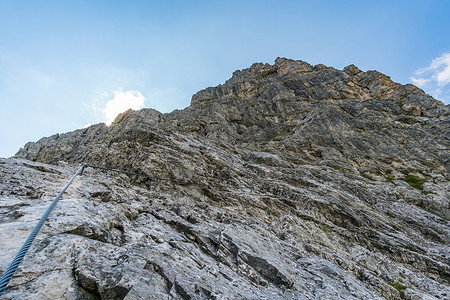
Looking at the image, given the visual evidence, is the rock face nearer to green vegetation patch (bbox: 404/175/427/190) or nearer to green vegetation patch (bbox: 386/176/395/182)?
green vegetation patch (bbox: 386/176/395/182)

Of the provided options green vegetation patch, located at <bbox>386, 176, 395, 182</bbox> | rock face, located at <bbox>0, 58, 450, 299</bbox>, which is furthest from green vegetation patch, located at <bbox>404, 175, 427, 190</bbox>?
green vegetation patch, located at <bbox>386, 176, 395, 182</bbox>

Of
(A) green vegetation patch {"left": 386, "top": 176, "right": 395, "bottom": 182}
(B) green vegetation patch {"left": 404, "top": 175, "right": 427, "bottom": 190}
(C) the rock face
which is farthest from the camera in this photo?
(A) green vegetation patch {"left": 386, "top": 176, "right": 395, "bottom": 182}

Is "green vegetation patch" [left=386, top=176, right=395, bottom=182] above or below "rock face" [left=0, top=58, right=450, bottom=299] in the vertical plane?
above

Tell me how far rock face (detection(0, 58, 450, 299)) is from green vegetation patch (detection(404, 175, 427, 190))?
1.13ft

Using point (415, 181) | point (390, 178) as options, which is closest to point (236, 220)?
point (390, 178)

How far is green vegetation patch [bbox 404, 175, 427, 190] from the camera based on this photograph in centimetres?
3319

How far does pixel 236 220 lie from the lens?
48.9 ft

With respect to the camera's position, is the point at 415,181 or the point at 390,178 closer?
the point at 415,181

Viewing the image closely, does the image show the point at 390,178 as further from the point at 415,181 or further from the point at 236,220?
the point at 236,220

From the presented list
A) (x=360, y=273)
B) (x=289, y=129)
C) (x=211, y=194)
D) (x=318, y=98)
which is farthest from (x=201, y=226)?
(x=318, y=98)

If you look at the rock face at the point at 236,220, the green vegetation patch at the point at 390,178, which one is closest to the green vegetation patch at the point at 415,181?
the rock face at the point at 236,220

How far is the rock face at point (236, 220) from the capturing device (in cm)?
637

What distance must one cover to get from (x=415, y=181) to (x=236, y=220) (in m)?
35.0

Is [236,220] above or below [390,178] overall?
below
